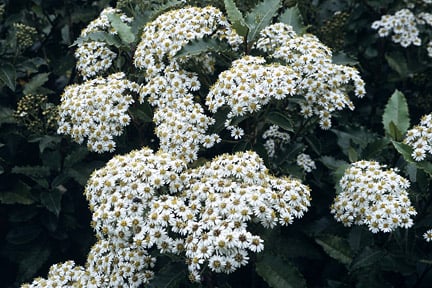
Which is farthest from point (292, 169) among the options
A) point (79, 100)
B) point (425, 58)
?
point (425, 58)

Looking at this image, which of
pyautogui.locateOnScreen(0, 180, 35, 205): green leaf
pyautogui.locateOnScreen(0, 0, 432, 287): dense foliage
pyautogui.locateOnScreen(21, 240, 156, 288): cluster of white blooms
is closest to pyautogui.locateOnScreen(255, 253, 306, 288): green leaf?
pyautogui.locateOnScreen(0, 0, 432, 287): dense foliage

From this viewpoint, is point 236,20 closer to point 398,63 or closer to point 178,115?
point 178,115

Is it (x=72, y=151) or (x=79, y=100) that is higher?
(x=79, y=100)

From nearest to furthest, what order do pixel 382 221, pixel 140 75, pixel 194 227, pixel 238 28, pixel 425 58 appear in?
pixel 194 227
pixel 382 221
pixel 238 28
pixel 140 75
pixel 425 58

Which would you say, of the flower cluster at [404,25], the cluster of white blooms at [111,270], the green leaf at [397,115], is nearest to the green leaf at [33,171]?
the cluster of white blooms at [111,270]

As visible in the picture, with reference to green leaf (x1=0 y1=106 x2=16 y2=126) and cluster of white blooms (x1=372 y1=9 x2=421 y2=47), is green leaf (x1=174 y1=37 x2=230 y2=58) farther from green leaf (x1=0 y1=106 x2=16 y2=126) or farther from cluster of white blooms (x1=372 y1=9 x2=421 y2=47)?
cluster of white blooms (x1=372 y1=9 x2=421 y2=47)

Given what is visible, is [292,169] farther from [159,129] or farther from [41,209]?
[41,209]
